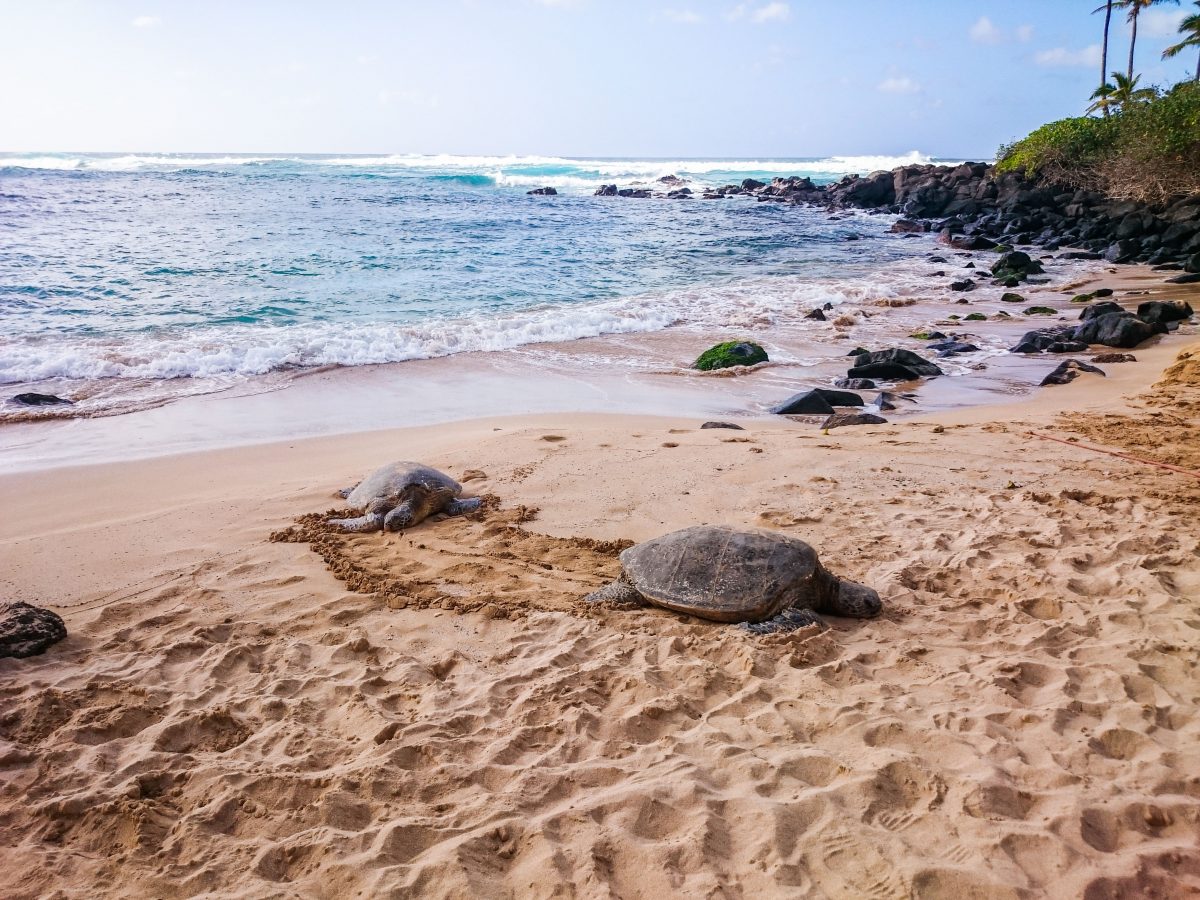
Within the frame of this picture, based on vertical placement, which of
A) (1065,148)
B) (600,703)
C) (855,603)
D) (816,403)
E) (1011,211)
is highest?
(1065,148)

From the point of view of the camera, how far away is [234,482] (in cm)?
659

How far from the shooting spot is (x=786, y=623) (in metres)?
4.04

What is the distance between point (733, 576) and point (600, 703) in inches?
45.1

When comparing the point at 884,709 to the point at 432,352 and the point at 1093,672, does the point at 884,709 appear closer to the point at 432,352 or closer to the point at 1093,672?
the point at 1093,672

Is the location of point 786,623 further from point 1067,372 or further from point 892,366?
point 1067,372

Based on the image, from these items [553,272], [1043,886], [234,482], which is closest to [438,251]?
[553,272]

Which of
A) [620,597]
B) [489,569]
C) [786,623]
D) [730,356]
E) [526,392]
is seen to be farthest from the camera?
[730,356]

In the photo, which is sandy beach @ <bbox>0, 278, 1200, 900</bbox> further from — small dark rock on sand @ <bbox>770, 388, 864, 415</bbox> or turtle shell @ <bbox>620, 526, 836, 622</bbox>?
small dark rock on sand @ <bbox>770, 388, 864, 415</bbox>

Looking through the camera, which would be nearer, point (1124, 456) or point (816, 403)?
point (1124, 456)

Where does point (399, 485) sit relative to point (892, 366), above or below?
below

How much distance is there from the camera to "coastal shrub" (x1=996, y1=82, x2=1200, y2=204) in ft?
73.0

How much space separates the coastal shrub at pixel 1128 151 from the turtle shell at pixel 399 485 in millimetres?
26049

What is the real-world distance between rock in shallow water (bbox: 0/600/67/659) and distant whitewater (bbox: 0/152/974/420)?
5.74 metres

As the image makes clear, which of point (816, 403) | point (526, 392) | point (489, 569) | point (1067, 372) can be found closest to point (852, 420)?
point (816, 403)
